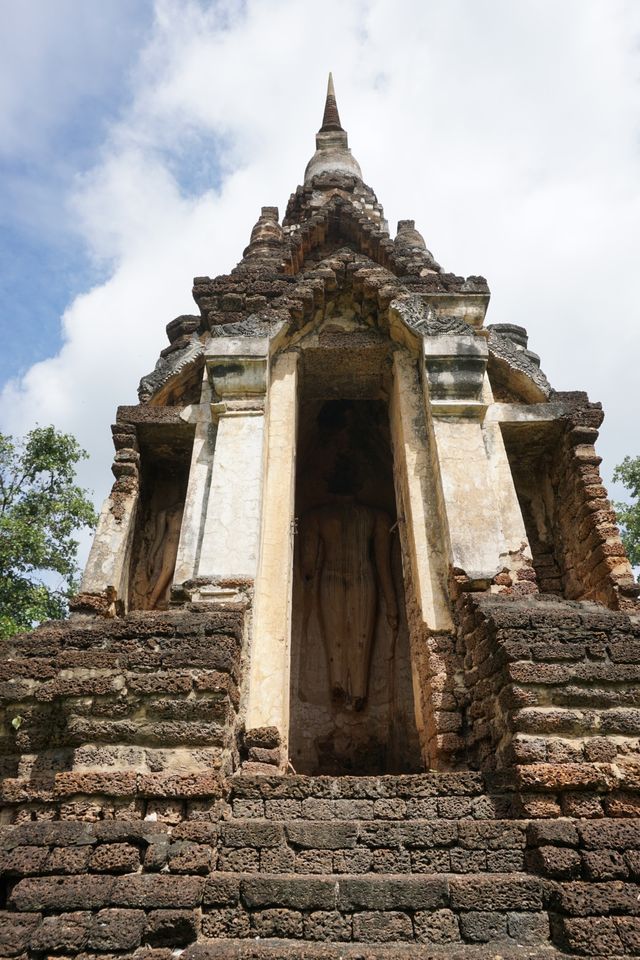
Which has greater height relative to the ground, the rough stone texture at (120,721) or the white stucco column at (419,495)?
the white stucco column at (419,495)

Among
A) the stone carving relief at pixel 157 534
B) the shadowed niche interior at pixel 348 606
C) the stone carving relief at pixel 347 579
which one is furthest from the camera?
the stone carving relief at pixel 347 579

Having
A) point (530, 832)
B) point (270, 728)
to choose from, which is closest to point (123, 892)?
point (270, 728)

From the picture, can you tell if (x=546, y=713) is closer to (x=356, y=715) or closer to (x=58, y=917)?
(x=58, y=917)

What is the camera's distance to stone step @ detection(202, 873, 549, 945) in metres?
3.41

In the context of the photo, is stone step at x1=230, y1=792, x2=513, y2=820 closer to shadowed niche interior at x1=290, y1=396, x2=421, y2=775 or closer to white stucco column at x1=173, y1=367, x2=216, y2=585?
Result: white stucco column at x1=173, y1=367, x2=216, y2=585

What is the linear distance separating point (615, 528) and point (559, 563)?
0.88 metres

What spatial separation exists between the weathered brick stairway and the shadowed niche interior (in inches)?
187

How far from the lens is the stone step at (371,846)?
3746 millimetres

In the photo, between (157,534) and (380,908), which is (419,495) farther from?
(380,908)

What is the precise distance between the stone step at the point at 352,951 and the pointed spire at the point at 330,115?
53.0 feet

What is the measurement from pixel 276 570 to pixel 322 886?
266 cm

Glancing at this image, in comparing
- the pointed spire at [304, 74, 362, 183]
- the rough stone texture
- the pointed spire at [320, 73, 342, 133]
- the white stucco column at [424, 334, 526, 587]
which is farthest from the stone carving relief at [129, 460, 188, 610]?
the pointed spire at [320, 73, 342, 133]

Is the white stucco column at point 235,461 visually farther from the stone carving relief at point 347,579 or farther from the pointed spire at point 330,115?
the pointed spire at point 330,115

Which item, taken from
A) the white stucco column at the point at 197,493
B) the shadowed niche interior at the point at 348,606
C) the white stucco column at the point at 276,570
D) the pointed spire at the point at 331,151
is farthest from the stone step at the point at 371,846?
the pointed spire at the point at 331,151
